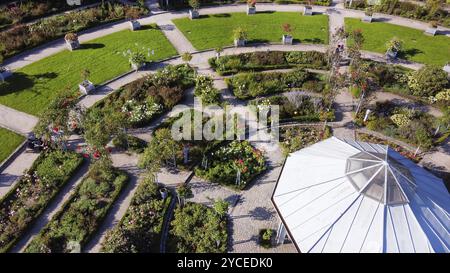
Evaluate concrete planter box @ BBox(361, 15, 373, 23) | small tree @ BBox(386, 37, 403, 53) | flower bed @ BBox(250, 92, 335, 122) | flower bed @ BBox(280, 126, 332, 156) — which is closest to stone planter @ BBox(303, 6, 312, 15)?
concrete planter box @ BBox(361, 15, 373, 23)

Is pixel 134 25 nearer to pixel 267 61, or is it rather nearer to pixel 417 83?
pixel 267 61

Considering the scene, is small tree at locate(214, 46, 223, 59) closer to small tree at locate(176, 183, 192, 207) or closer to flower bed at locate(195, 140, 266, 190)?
flower bed at locate(195, 140, 266, 190)

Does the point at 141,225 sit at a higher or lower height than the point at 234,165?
lower

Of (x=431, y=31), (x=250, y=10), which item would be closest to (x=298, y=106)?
(x=250, y=10)

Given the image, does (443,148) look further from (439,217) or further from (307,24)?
(307,24)

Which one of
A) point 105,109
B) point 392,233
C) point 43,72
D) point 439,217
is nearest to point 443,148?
point 439,217

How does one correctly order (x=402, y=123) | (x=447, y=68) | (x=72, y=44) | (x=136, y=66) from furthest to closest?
(x=72, y=44) < (x=447, y=68) < (x=136, y=66) < (x=402, y=123)

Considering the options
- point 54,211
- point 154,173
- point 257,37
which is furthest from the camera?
point 257,37
